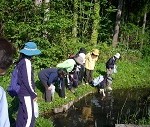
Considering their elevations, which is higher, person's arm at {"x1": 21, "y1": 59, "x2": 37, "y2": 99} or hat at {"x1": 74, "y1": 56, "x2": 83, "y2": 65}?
person's arm at {"x1": 21, "y1": 59, "x2": 37, "y2": 99}

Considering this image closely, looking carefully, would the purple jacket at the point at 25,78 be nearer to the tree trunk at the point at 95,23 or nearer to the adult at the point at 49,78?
the adult at the point at 49,78

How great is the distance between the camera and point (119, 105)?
12.9 metres

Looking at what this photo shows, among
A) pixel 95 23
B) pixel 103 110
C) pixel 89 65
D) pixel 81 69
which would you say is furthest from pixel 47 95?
pixel 95 23

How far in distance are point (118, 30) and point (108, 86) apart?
8.25 m

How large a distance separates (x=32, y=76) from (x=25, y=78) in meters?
0.17

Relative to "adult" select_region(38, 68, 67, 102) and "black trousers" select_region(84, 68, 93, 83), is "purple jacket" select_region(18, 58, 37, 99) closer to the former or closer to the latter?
"adult" select_region(38, 68, 67, 102)

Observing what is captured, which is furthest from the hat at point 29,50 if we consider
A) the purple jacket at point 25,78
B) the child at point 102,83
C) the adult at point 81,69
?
the child at point 102,83

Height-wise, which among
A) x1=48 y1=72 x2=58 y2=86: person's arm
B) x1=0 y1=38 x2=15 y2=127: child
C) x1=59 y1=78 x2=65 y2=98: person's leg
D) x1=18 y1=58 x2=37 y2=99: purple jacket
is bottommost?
x1=59 y1=78 x2=65 y2=98: person's leg

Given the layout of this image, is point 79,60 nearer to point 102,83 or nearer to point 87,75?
point 87,75

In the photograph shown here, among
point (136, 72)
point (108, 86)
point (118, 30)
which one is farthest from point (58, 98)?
point (118, 30)

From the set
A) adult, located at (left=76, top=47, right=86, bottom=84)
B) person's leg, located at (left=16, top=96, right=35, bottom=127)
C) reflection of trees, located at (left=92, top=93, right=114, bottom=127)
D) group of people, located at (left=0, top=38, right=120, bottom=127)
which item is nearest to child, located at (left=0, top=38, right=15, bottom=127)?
group of people, located at (left=0, top=38, right=120, bottom=127)

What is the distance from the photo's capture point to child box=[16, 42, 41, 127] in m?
7.12

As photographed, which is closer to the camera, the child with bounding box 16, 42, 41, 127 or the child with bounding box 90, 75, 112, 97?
the child with bounding box 16, 42, 41, 127

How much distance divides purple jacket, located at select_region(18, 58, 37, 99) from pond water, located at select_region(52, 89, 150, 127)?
11.4ft
